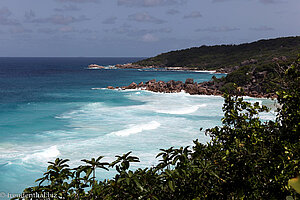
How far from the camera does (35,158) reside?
61.6 ft

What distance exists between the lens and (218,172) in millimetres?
5113

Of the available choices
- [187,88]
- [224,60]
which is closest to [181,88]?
[187,88]

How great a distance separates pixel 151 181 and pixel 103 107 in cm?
3319

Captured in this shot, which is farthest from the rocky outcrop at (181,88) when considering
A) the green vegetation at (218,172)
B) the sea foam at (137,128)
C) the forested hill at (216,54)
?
the forested hill at (216,54)

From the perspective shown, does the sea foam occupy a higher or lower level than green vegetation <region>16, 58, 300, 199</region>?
lower

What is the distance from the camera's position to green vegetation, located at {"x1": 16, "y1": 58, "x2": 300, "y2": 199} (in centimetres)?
429

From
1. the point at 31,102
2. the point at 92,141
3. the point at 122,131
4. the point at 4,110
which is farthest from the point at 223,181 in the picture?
the point at 31,102

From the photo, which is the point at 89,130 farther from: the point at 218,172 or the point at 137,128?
the point at 218,172

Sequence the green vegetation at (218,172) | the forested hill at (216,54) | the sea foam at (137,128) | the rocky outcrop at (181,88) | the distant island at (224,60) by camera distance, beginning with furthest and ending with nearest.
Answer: the forested hill at (216,54)
the distant island at (224,60)
the rocky outcrop at (181,88)
the sea foam at (137,128)
the green vegetation at (218,172)

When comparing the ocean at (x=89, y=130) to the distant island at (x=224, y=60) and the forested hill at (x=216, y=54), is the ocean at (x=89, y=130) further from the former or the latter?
the forested hill at (x=216, y=54)

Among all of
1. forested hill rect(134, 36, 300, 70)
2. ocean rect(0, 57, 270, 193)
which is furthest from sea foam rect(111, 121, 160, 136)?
forested hill rect(134, 36, 300, 70)

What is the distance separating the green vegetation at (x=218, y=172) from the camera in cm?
429

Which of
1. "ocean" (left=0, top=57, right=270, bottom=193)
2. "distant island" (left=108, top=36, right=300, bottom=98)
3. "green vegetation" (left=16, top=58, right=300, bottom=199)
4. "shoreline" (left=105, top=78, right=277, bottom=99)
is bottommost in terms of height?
"ocean" (left=0, top=57, right=270, bottom=193)

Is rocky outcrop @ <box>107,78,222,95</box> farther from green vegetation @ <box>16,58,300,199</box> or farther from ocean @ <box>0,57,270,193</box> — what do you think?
green vegetation @ <box>16,58,300,199</box>
